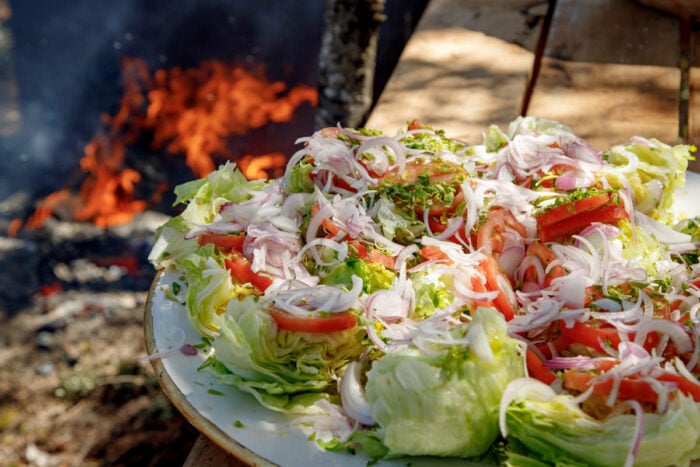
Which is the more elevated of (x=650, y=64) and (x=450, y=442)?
(x=650, y=64)

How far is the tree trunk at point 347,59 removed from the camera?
4000mm

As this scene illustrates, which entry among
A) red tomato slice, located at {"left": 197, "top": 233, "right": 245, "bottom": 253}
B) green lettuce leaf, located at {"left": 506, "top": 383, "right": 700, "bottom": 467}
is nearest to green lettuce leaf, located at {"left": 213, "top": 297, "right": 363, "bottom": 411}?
red tomato slice, located at {"left": 197, "top": 233, "right": 245, "bottom": 253}

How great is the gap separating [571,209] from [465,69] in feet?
6.20

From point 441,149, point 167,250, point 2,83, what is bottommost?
point 2,83

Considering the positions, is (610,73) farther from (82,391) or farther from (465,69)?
(82,391)

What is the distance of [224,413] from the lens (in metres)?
1.83

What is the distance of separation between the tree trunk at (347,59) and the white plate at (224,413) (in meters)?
2.32

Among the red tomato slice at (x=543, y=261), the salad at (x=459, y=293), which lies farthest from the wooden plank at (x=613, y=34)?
the red tomato slice at (x=543, y=261)

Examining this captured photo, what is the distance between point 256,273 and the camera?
7.13 feet

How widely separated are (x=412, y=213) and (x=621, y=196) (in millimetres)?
669

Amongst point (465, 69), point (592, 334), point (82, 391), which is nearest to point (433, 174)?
point (592, 334)

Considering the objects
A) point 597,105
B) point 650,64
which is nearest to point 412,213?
point 597,105

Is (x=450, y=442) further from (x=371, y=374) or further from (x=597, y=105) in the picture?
(x=597, y=105)

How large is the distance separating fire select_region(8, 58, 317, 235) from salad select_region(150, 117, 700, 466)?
9.32ft
